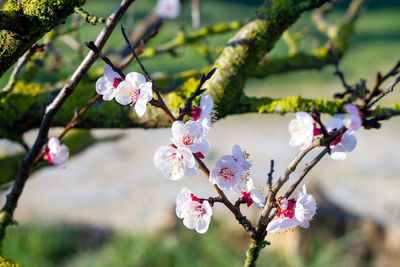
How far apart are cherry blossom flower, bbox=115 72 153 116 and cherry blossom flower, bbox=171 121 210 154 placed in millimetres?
85

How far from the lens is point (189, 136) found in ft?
2.62

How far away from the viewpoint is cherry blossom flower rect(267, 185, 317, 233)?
2.82 ft

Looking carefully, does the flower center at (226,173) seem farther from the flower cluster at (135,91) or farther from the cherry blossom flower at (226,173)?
the flower cluster at (135,91)

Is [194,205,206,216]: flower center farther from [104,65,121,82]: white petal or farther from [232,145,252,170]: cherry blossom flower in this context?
[104,65,121,82]: white petal

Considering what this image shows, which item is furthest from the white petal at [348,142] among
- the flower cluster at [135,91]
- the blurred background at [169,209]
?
the blurred background at [169,209]

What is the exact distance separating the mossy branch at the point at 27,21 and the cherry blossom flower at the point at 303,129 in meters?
0.51

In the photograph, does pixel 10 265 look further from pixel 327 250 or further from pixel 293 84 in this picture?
pixel 293 84

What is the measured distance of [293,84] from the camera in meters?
9.17

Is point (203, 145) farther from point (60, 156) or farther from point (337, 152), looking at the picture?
point (60, 156)

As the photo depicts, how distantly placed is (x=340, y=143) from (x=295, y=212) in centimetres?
16

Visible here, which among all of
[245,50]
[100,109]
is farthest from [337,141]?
[100,109]

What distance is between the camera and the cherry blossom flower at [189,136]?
784 mm

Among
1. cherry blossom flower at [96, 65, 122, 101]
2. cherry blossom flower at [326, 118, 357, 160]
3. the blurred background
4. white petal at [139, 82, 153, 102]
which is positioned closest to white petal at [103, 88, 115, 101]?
cherry blossom flower at [96, 65, 122, 101]

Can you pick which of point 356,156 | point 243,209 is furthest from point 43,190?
point 356,156
